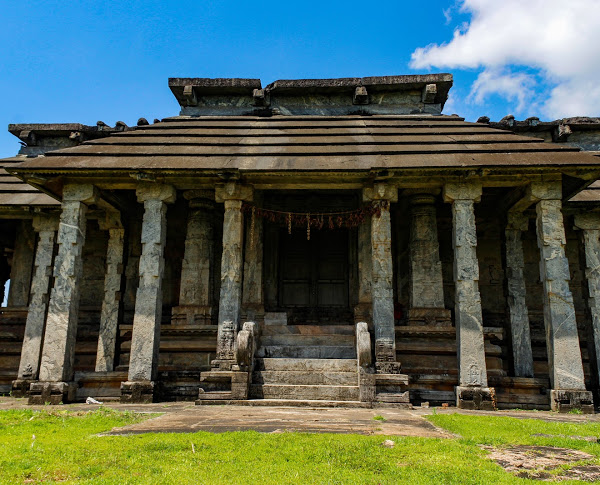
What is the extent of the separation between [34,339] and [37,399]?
9.47 feet

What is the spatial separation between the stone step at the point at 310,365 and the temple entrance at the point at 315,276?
4.65 metres

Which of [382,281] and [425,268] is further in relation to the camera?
[425,268]

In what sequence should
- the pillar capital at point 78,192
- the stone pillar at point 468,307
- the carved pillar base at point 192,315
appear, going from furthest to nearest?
the carved pillar base at point 192,315
the pillar capital at point 78,192
the stone pillar at point 468,307

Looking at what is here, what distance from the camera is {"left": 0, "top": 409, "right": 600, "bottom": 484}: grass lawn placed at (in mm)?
3871

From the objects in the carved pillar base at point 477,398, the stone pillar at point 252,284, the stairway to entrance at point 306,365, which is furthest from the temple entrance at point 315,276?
the carved pillar base at point 477,398

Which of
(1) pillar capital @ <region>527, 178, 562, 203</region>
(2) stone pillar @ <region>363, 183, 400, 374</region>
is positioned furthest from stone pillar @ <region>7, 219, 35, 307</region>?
(1) pillar capital @ <region>527, 178, 562, 203</region>

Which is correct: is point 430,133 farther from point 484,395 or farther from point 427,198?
point 484,395

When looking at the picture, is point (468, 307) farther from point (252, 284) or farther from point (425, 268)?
point (252, 284)

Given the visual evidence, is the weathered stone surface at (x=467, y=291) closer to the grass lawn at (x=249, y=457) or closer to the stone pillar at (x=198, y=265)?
the grass lawn at (x=249, y=457)

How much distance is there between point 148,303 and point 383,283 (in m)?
4.77

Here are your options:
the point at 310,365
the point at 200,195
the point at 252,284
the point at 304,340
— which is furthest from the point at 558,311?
the point at 200,195

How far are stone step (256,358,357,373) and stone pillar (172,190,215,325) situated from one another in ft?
11.3

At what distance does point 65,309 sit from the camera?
10172 millimetres

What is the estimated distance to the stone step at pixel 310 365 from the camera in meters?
9.71
